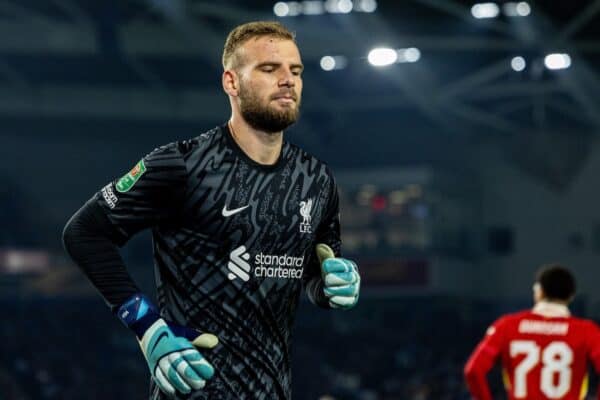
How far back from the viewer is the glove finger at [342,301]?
3.66 metres

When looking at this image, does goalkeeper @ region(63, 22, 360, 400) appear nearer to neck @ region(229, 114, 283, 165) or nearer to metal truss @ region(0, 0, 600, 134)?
neck @ region(229, 114, 283, 165)

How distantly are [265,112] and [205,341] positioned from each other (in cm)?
76

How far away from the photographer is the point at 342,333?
107 ft

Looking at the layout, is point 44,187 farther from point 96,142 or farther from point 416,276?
point 416,276

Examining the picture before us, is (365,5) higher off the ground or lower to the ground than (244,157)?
higher

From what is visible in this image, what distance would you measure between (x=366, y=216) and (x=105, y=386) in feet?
46.3

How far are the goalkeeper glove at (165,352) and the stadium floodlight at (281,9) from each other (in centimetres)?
2283

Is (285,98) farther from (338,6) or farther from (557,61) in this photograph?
(557,61)

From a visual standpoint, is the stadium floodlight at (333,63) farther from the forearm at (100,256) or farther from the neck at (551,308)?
the forearm at (100,256)

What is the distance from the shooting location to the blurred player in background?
775cm

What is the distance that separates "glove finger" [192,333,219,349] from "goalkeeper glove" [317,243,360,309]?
1.39 ft

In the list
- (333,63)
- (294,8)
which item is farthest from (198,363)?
(333,63)

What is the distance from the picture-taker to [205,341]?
348cm

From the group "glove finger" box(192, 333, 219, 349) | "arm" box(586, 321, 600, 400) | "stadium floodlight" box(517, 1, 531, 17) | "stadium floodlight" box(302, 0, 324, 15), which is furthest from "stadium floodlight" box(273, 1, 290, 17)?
"glove finger" box(192, 333, 219, 349)
